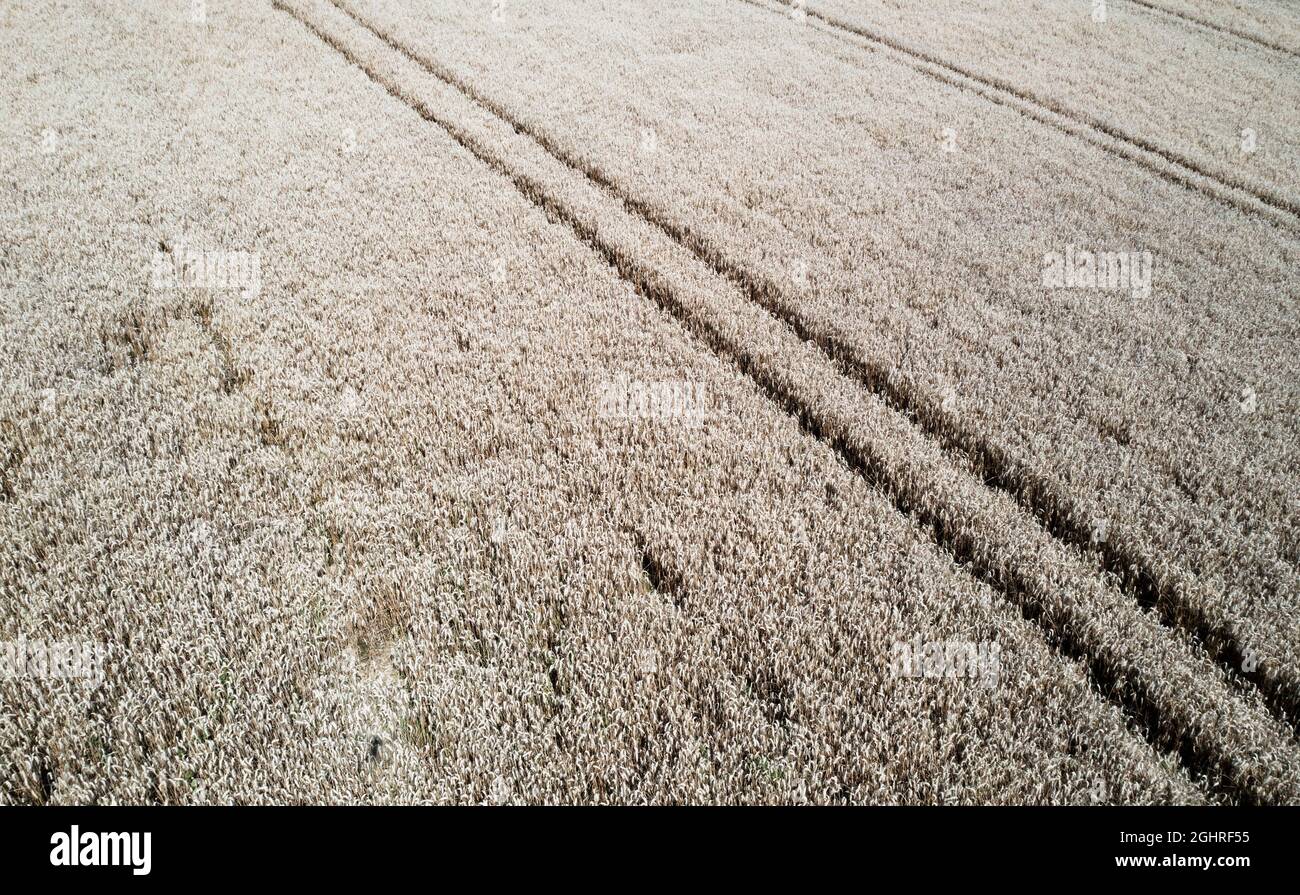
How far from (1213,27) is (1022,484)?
79.3 feet

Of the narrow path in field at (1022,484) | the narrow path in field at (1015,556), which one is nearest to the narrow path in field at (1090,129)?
the narrow path in field at (1022,484)

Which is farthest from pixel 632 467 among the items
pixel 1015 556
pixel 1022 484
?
pixel 1022 484

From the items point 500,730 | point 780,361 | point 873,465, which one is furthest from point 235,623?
point 780,361

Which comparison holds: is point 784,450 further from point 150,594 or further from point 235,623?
point 150,594

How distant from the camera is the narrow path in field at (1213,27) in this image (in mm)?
18328

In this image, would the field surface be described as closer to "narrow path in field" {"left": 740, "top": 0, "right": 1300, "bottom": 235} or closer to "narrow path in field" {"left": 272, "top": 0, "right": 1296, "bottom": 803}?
"narrow path in field" {"left": 272, "top": 0, "right": 1296, "bottom": 803}

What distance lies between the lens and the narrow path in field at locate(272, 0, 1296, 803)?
3.09 metres

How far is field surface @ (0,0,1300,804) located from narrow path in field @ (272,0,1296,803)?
0.02 meters

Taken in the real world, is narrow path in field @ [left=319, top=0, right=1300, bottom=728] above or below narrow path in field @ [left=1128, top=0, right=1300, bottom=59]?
below

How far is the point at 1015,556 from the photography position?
158 inches

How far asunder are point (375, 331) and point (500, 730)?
161 inches

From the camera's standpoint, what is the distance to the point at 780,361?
582 centimetres

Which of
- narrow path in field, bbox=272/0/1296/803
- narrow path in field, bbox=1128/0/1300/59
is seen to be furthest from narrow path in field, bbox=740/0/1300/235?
narrow path in field, bbox=1128/0/1300/59

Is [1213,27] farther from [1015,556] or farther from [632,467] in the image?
[632,467]
